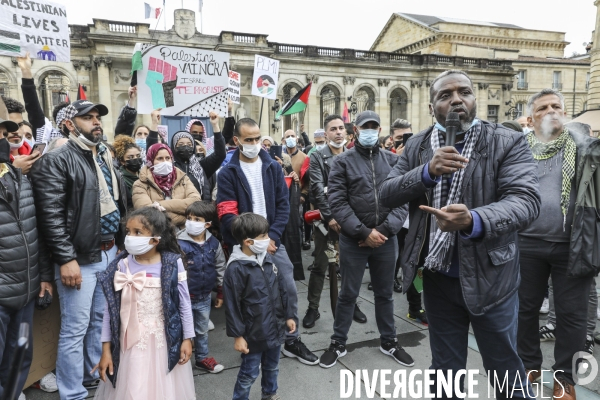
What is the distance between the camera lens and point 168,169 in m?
4.15

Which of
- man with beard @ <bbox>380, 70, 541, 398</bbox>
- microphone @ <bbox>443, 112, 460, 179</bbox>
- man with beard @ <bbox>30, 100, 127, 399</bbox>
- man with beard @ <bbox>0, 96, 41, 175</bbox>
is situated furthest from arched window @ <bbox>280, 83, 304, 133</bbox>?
microphone @ <bbox>443, 112, 460, 179</bbox>

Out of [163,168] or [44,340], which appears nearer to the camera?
[44,340]

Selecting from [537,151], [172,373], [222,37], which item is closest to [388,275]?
[537,151]

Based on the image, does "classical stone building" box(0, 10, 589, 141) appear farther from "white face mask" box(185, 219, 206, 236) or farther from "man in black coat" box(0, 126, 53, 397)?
"man in black coat" box(0, 126, 53, 397)

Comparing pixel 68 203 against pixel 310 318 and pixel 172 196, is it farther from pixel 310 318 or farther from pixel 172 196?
pixel 310 318

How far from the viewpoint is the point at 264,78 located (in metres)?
9.77

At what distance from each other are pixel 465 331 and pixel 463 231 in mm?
901

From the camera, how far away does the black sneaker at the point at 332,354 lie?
12.6 ft

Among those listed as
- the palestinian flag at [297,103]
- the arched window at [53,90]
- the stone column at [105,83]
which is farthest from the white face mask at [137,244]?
the arched window at [53,90]

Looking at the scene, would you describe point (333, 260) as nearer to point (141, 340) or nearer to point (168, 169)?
point (168, 169)

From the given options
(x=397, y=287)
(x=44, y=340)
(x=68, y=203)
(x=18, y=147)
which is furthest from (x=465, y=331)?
(x=18, y=147)

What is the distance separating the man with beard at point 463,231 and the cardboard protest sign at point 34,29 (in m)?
4.96

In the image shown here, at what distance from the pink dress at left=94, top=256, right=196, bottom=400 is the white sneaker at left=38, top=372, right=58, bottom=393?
35.3 inches

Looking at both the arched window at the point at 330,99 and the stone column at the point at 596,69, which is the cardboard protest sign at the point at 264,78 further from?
the stone column at the point at 596,69
